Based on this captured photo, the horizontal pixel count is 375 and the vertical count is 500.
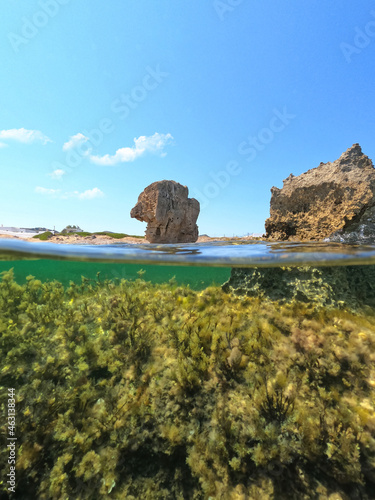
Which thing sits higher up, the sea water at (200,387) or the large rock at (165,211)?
the large rock at (165,211)

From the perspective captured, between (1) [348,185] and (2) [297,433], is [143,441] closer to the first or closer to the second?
(2) [297,433]

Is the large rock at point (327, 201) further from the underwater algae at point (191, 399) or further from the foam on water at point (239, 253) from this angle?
the underwater algae at point (191, 399)

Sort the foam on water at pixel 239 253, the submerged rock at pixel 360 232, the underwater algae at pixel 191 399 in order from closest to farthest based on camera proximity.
Answer: 1. the underwater algae at pixel 191 399
2. the foam on water at pixel 239 253
3. the submerged rock at pixel 360 232

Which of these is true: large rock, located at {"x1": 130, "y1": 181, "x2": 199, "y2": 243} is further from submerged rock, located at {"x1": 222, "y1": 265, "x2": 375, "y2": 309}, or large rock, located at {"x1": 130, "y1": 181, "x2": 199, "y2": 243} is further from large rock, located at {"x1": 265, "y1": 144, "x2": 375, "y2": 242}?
submerged rock, located at {"x1": 222, "y1": 265, "x2": 375, "y2": 309}

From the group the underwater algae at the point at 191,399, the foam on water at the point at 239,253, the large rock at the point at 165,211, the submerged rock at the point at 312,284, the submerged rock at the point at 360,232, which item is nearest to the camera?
the underwater algae at the point at 191,399

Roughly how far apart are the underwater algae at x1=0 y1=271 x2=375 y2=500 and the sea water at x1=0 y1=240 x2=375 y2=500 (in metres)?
0.02

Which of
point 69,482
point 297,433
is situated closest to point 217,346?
point 297,433

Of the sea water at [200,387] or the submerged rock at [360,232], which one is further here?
the submerged rock at [360,232]

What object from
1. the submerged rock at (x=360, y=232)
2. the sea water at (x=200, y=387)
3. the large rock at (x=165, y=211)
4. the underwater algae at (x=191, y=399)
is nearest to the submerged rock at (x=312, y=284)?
the sea water at (x=200, y=387)

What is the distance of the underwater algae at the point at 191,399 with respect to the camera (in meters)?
2.94

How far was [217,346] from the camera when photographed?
177 inches

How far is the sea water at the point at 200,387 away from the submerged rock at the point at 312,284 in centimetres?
3

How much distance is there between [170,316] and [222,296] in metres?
1.54

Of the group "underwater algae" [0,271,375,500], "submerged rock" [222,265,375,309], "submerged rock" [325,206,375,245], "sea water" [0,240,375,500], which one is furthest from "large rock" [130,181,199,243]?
"submerged rock" [325,206,375,245]
